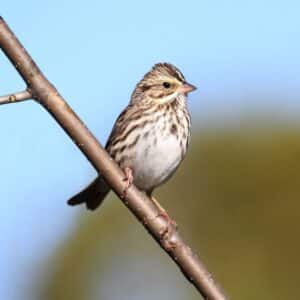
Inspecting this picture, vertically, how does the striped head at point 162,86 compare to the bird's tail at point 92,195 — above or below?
above

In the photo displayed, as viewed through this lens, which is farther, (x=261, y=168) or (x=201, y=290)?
(x=261, y=168)

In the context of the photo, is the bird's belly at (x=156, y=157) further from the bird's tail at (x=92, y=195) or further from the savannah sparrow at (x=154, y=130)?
the bird's tail at (x=92, y=195)

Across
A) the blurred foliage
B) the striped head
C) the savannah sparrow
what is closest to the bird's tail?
the savannah sparrow

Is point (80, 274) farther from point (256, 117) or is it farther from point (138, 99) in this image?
point (138, 99)

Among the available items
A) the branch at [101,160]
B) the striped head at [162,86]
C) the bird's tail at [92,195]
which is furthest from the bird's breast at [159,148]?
the branch at [101,160]

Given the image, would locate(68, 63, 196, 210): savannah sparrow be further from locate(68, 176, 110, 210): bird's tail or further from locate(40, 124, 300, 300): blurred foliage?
locate(40, 124, 300, 300): blurred foliage

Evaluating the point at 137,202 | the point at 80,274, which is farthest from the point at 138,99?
the point at 80,274
